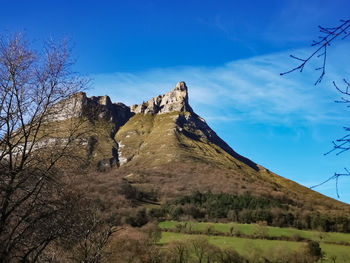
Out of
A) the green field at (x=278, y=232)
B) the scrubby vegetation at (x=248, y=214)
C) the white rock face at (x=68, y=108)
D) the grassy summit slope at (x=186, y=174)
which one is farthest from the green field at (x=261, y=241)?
the white rock face at (x=68, y=108)

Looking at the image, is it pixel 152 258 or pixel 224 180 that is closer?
pixel 152 258

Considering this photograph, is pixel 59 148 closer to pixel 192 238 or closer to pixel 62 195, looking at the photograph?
pixel 62 195

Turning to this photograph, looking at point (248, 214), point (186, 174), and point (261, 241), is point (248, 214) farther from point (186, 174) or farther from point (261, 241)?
point (186, 174)

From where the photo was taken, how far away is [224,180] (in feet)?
501

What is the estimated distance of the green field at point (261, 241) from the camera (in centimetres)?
6744

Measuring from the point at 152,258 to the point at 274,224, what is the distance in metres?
55.3

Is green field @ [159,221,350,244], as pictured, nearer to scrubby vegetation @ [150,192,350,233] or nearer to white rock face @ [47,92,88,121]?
scrubby vegetation @ [150,192,350,233]

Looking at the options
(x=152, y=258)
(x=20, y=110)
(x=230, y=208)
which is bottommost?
(x=152, y=258)

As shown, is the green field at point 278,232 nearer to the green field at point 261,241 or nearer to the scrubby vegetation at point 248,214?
the green field at point 261,241

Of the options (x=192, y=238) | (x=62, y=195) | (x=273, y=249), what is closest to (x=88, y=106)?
(x=62, y=195)

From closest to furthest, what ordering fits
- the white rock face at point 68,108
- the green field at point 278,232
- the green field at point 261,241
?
the white rock face at point 68,108 < the green field at point 261,241 < the green field at point 278,232

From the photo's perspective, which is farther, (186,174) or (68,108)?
(186,174)

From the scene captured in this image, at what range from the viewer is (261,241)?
7538cm

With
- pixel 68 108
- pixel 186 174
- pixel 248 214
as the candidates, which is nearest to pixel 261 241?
pixel 248 214
